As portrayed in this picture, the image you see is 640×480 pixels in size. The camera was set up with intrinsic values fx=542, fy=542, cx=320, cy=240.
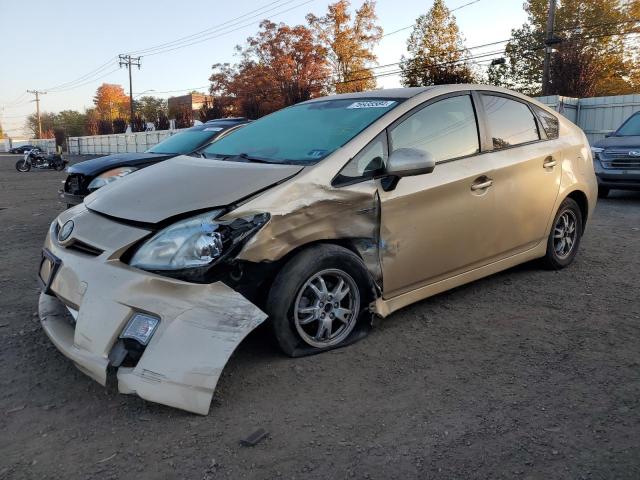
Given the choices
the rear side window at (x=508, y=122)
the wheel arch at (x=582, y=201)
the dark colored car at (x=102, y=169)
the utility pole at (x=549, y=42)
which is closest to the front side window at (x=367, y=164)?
the rear side window at (x=508, y=122)

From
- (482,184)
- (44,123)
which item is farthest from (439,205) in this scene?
(44,123)

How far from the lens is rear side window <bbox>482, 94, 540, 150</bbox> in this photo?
13.7 ft

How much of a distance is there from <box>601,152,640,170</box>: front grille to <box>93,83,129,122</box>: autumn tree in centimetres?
8867

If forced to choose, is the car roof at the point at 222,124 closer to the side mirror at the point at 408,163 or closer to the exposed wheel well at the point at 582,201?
the exposed wheel well at the point at 582,201

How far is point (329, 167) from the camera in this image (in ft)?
10.5

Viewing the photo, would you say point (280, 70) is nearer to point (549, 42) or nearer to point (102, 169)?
point (549, 42)

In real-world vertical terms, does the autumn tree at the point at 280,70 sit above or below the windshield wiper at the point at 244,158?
above

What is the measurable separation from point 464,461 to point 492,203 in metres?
2.20

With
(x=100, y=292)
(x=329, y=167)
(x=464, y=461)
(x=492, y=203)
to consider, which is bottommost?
(x=464, y=461)

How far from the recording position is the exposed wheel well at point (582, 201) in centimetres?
498

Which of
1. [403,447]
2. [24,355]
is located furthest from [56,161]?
[403,447]

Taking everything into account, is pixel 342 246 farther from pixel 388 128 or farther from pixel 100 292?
pixel 100 292

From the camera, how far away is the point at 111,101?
89750 mm

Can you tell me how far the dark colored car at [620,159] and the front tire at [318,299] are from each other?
27.6 ft
